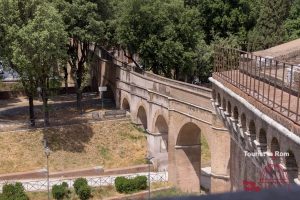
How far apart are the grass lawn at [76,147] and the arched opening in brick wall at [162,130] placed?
4.97 feet

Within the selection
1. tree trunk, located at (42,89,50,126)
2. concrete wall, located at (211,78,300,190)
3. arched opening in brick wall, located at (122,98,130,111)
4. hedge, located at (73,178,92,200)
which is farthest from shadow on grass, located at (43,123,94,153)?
concrete wall, located at (211,78,300,190)

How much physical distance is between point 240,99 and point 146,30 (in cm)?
1982

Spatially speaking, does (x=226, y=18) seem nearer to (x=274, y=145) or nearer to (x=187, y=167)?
(x=187, y=167)

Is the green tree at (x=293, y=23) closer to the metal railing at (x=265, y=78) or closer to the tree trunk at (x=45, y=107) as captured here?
the metal railing at (x=265, y=78)

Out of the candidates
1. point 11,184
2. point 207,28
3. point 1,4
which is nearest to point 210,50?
point 207,28

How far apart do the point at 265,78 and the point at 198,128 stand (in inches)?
412

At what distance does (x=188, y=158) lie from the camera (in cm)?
2748

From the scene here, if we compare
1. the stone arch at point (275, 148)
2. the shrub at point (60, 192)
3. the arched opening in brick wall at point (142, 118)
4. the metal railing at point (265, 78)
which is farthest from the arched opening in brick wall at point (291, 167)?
the arched opening in brick wall at point (142, 118)

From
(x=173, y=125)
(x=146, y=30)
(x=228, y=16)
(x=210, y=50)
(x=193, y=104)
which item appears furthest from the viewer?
(x=228, y=16)

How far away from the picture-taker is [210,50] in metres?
40.1

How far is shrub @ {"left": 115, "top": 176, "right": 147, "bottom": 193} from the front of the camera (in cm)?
2564

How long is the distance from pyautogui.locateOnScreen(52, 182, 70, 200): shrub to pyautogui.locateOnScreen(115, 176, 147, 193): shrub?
280cm

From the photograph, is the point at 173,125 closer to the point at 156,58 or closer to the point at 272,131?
the point at 156,58

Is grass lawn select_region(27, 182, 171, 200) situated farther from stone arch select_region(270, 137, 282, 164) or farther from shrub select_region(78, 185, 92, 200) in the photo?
stone arch select_region(270, 137, 282, 164)
